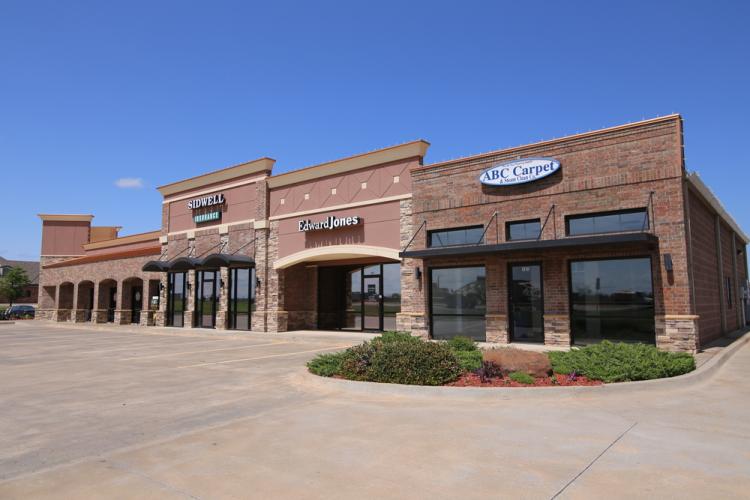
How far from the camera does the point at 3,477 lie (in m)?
5.38

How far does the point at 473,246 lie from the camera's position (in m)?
17.8

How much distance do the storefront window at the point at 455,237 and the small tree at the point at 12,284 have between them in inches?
2540

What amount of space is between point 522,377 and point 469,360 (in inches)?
53.6

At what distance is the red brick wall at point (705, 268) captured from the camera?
16109 millimetres

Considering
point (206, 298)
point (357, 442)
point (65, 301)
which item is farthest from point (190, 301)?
point (357, 442)

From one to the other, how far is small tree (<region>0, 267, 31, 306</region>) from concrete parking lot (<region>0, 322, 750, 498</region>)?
212 feet

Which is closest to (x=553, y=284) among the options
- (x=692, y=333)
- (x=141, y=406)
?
(x=692, y=333)

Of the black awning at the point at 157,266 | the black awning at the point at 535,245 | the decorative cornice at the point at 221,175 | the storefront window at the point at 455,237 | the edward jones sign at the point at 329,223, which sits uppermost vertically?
the decorative cornice at the point at 221,175

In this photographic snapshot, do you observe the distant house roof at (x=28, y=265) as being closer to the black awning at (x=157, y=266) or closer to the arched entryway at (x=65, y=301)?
the arched entryway at (x=65, y=301)

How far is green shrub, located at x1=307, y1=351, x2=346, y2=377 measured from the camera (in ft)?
35.8

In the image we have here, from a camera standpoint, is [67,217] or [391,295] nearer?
[391,295]

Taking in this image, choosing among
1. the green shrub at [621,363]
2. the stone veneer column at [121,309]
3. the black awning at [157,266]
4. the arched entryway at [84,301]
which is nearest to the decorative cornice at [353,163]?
the black awning at [157,266]

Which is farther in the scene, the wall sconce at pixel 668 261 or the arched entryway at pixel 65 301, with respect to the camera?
the arched entryway at pixel 65 301

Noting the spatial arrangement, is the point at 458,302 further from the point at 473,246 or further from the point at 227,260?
the point at 227,260
